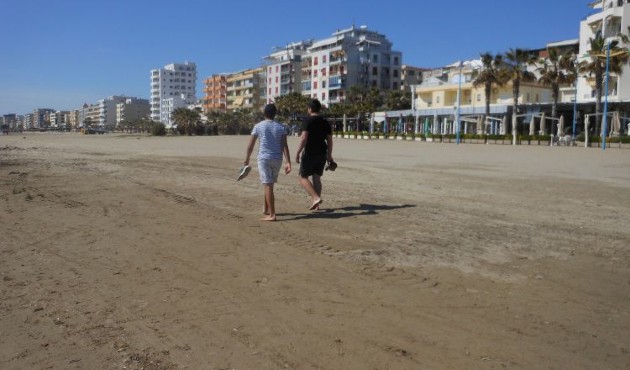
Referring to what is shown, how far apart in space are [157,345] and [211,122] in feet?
397

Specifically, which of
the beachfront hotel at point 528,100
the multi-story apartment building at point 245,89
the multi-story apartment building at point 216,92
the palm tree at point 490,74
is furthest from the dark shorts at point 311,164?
the multi-story apartment building at point 216,92

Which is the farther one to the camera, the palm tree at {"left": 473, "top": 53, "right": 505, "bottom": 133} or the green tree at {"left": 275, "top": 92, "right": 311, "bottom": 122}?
the green tree at {"left": 275, "top": 92, "right": 311, "bottom": 122}

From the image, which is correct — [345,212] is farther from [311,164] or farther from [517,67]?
[517,67]

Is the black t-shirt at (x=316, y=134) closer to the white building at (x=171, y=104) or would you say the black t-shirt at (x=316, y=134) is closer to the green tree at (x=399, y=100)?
the green tree at (x=399, y=100)

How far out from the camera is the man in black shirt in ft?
24.8

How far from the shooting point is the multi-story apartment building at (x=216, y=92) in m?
144

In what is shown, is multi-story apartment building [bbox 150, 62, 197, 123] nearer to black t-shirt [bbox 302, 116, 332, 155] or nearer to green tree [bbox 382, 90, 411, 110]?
green tree [bbox 382, 90, 411, 110]

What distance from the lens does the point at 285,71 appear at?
4663 inches

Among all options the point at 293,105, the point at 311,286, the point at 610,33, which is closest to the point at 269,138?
the point at 311,286

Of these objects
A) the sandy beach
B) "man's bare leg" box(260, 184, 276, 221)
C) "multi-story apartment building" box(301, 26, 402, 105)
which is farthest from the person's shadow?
"multi-story apartment building" box(301, 26, 402, 105)

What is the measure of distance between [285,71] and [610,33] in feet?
243

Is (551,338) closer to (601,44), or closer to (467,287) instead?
(467,287)

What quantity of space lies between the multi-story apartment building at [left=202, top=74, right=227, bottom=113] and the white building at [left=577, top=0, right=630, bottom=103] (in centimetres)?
9738

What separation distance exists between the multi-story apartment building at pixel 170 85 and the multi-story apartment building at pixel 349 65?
280ft
